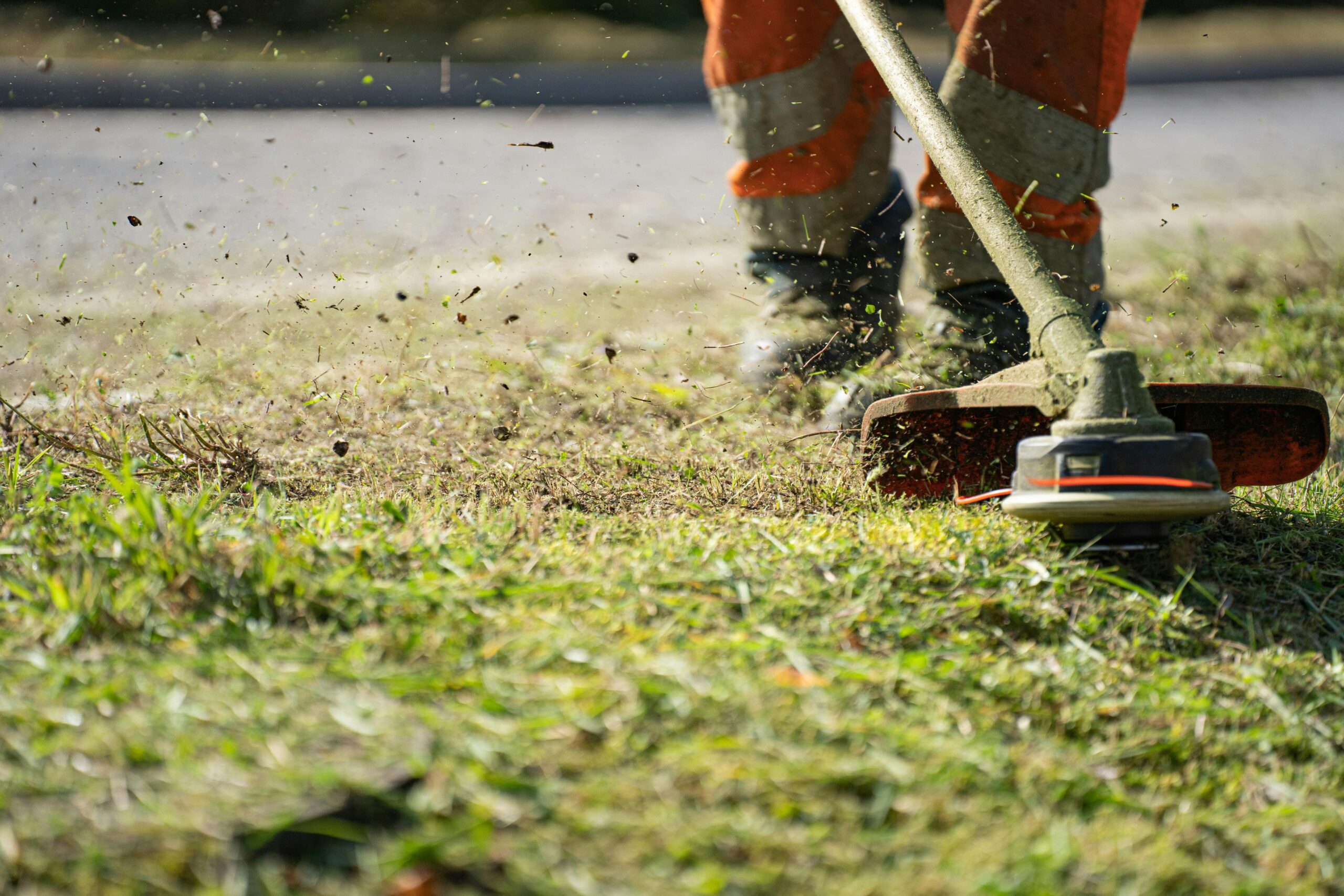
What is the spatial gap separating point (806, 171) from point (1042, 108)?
57cm

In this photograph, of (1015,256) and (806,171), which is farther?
(806,171)

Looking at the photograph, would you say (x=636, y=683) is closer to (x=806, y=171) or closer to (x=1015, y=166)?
(x=1015, y=166)

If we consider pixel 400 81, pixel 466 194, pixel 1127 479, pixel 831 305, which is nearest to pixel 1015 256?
pixel 1127 479

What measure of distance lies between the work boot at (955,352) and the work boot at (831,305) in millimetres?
80

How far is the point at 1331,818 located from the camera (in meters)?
1.12

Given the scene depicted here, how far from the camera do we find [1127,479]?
1416mm

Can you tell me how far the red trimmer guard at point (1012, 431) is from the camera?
1.71 metres

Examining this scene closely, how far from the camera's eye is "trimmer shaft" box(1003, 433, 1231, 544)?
4.59ft

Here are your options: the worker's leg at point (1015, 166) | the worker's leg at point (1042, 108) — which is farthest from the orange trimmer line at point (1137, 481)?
the worker's leg at point (1042, 108)

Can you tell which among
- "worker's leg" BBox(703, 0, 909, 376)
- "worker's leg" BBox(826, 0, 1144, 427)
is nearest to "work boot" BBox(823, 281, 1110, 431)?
"worker's leg" BBox(826, 0, 1144, 427)

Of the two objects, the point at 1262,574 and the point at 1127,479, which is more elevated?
the point at 1127,479

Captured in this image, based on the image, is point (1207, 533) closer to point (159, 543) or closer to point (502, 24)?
point (159, 543)

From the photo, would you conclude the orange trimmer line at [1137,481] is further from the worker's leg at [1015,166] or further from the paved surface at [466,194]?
the paved surface at [466,194]

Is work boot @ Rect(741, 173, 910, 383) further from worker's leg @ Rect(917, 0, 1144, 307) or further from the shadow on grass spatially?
the shadow on grass
